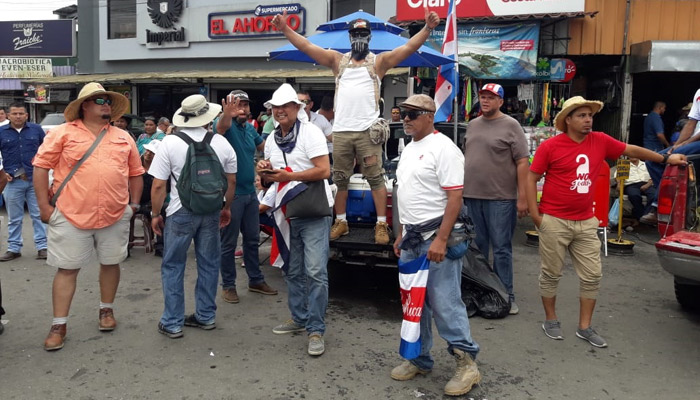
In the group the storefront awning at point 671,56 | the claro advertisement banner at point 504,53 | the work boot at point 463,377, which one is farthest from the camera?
the claro advertisement banner at point 504,53

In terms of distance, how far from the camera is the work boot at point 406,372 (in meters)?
3.96

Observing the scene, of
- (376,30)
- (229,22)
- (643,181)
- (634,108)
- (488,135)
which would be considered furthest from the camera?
(229,22)

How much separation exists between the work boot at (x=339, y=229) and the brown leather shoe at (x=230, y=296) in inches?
43.6

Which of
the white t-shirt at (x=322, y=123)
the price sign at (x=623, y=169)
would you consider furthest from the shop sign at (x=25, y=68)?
the price sign at (x=623, y=169)

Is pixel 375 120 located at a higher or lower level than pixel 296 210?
higher

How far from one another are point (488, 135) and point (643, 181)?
16.8ft

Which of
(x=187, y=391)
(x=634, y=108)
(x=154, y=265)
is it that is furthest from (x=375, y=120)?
(x=634, y=108)

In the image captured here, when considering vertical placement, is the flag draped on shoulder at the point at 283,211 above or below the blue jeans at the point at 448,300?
above

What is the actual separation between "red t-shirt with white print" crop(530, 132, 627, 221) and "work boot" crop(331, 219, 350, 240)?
1.85 metres

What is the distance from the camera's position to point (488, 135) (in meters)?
5.33

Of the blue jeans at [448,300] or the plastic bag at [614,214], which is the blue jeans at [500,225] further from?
the plastic bag at [614,214]

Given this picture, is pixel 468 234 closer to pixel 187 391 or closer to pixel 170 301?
pixel 187 391

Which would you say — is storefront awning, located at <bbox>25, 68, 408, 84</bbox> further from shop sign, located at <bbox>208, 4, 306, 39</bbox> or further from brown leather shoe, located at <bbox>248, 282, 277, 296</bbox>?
brown leather shoe, located at <bbox>248, 282, 277, 296</bbox>

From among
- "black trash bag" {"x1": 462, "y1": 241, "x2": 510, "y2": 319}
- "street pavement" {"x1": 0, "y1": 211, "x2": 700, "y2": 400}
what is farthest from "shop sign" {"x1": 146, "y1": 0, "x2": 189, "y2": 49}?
"black trash bag" {"x1": 462, "y1": 241, "x2": 510, "y2": 319}
